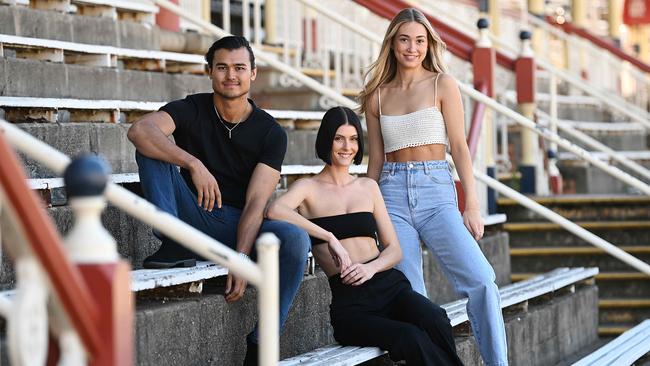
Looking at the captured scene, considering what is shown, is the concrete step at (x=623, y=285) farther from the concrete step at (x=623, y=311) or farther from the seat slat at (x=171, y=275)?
the seat slat at (x=171, y=275)

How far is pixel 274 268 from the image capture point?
3.01m

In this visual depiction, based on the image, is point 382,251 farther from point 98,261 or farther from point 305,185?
point 98,261

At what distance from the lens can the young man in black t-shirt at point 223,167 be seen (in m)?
4.55

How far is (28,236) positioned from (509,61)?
6.66 m

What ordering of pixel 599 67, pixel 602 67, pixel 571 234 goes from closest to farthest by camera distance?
pixel 571 234 < pixel 602 67 < pixel 599 67

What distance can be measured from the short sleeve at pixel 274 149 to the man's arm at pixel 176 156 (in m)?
0.26

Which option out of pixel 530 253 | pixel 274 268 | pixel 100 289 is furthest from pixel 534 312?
pixel 100 289

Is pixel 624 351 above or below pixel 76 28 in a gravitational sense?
below

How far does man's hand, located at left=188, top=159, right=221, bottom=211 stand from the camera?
4.62 meters

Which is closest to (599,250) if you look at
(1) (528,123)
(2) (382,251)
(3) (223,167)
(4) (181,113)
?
(1) (528,123)

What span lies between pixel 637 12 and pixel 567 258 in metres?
9.34

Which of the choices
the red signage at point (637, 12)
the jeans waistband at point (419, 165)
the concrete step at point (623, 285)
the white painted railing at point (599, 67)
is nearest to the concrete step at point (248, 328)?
the jeans waistband at point (419, 165)

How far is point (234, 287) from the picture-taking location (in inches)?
178

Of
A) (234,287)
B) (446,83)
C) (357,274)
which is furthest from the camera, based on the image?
(446,83)
